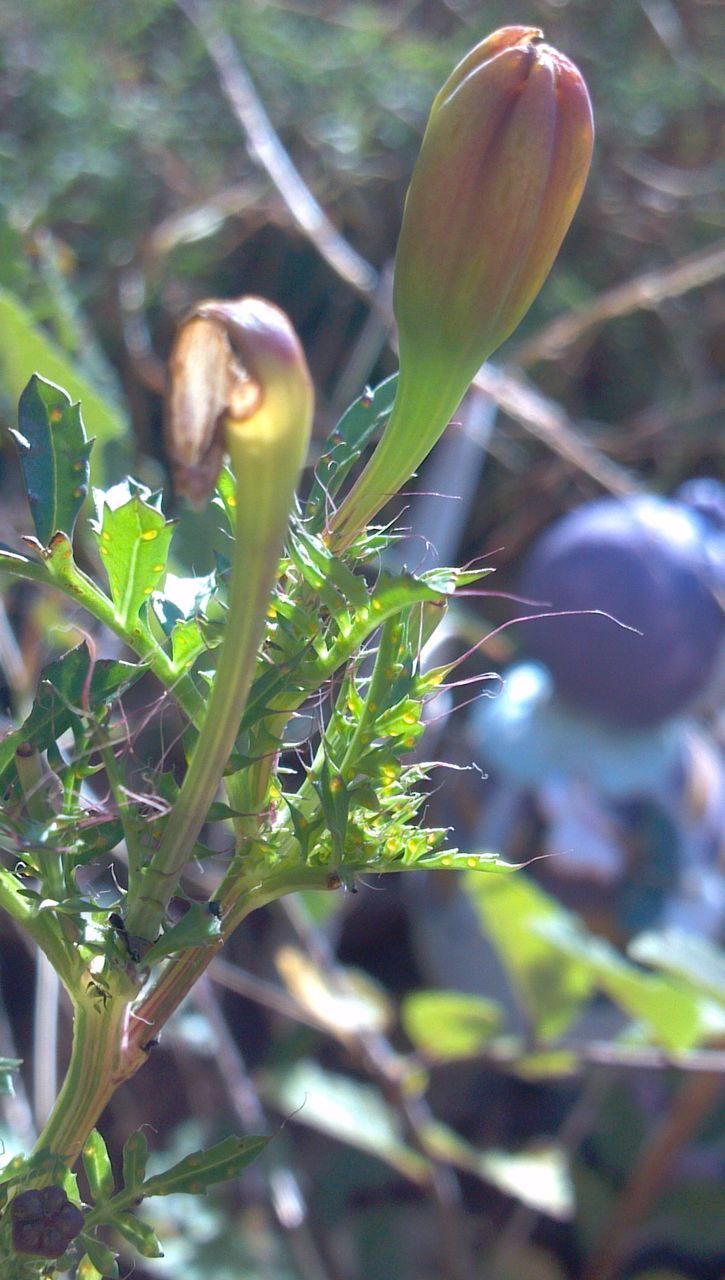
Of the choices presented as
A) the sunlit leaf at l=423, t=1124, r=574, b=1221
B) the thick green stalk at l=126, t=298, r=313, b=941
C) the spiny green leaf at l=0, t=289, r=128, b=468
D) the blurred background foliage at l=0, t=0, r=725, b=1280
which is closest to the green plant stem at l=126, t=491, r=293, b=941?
the thick green stalk at l=126, t=298, r=313, b=941

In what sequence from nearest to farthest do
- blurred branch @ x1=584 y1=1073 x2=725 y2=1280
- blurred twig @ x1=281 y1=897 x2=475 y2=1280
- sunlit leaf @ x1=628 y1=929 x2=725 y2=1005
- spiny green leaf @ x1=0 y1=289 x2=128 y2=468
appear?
spiny green leaf @ x1=0 y1=289 x2=128 y2=468 < sunlit leaf @ x1=628 y1=929 x2=725 y2=1005 < blurred twig @ x1=281 y1=897 x2=475 y2=1280 < blurred branch @ x1=584 y1=1073 x2=725 y2=1280

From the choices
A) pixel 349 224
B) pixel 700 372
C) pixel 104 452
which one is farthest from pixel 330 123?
pixel 104 452

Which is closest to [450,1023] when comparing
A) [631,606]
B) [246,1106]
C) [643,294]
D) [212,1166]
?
[246,1106]

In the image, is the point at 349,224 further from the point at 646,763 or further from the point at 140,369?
the point at 646,763

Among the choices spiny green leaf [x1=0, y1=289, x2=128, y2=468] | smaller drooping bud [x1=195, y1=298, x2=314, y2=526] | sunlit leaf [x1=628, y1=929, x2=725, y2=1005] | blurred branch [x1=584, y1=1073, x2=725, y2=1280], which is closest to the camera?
smaller drooping bud [x1=195, y1=298, x2=314, y2=526]

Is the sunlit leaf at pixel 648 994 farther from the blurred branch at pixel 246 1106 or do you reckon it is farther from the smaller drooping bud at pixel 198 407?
the smaller drooping bud at pixel 198 407

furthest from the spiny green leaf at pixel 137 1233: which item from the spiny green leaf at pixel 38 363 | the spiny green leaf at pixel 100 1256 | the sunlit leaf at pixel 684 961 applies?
the sunlit leaf at pixel 684 961

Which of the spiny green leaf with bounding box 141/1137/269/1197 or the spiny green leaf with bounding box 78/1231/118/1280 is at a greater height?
Result: the spiny green leaf with bounding box 78/1231/118/1280

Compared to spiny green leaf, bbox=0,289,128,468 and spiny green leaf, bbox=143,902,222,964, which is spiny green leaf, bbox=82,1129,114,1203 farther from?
spiny green leaf, bbox=0,289,128,468
